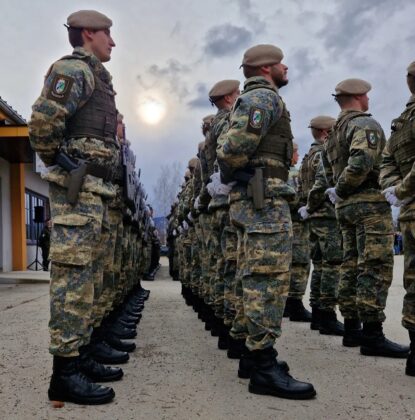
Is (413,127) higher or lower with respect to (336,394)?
higher

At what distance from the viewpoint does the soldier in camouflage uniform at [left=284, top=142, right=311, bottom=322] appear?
18.9 feet

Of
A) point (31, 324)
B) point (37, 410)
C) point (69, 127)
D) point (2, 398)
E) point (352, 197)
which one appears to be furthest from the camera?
point (31, 324)

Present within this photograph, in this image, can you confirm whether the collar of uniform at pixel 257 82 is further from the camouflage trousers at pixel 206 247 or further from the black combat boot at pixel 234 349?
the camouflage trousers at pixel 206 247

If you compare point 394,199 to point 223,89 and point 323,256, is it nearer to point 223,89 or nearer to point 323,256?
point 323,256

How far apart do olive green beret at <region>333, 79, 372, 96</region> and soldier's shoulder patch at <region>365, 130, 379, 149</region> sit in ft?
1.51

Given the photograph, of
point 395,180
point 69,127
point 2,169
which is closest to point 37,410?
point 69,127

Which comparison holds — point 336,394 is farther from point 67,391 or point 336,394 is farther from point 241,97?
point 241,97

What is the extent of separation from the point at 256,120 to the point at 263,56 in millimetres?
538

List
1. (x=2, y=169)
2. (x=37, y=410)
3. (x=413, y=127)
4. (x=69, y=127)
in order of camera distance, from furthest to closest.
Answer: (x=2, y=169) → (x=413, y=127) → (x=69, y=127) → (x=37, y=410)

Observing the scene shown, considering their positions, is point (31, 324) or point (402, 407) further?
point (31, 324)

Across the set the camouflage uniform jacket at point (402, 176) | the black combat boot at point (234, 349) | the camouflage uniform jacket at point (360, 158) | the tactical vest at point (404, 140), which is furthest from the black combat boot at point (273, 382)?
the camouflage uniform jacket at point (360, 158)

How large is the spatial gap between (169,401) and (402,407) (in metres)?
1.18

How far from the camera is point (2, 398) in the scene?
2.75 m

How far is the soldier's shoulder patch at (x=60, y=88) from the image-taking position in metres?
2.80
